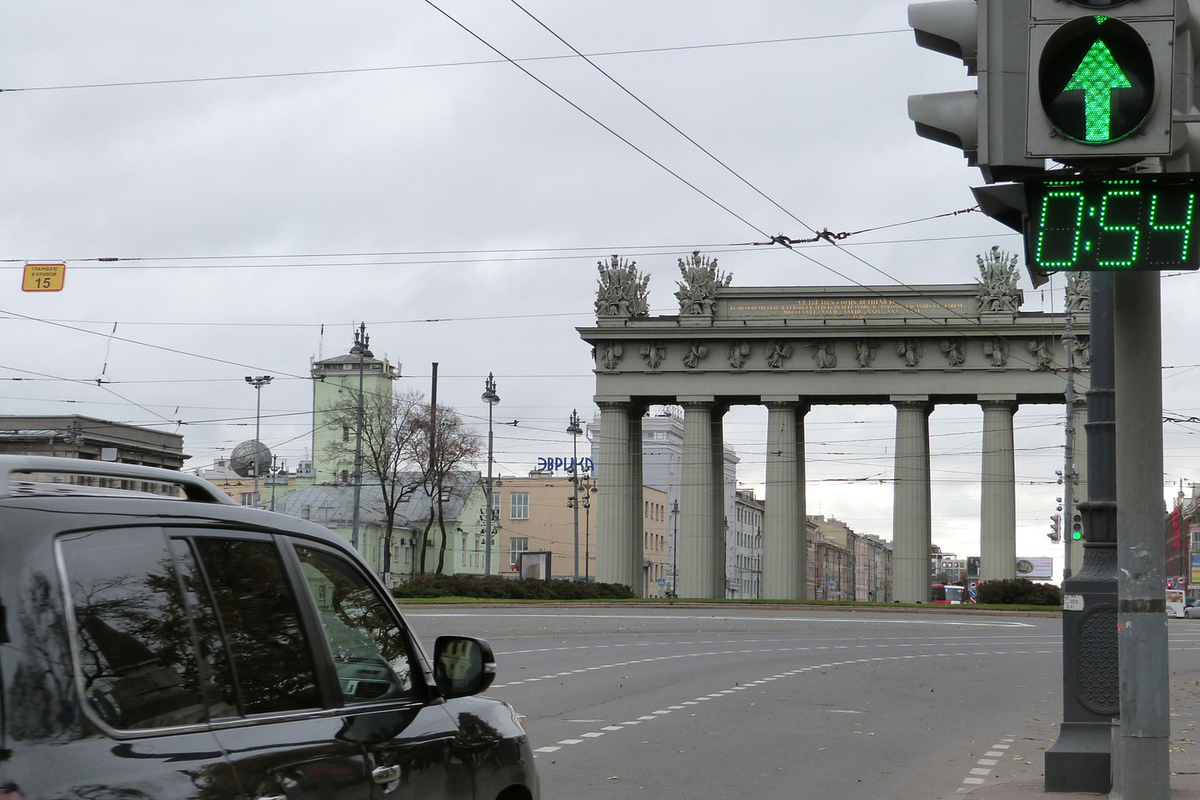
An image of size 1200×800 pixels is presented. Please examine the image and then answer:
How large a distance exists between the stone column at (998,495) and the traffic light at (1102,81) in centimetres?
5606

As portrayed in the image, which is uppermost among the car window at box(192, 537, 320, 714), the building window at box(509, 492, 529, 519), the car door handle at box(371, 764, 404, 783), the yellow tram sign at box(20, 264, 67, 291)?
the yellow tram sign at box(20, 264, 67, 291)

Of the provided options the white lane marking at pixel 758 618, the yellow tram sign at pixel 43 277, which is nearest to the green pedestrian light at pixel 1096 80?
the yellow tram sign at pixel 43 277

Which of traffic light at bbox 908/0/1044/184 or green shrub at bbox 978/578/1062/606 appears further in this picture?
green shrub at bbox 978/578/1062/606

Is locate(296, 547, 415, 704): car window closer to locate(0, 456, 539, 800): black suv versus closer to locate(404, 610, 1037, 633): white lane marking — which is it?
locate(0, 456, 539, 800): black suv

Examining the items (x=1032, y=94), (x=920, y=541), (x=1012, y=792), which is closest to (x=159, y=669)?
(x=1032, y=94)

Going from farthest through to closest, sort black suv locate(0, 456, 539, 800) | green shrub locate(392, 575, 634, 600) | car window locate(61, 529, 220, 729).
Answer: green shrub locate(392, 575, 634, 600)
car window locate(61, 529, 220, 729)
black suv locate(0, 456, 539, 800)

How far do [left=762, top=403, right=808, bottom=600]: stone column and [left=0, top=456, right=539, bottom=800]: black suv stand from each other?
188 feet

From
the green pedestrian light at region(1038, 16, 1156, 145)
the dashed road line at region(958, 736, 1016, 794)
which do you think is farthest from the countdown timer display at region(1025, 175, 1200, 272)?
the dashed road line at region(958, 736, 1016, 794)

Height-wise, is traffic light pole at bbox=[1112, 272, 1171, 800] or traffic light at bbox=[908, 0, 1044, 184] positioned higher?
traffic light at bbox=[908, 0, 1044, 184]

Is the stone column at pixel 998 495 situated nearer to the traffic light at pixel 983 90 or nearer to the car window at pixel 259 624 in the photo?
the traffic light at pixel 983 90

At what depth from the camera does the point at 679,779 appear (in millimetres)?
12383

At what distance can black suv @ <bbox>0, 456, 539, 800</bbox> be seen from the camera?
10.8 feet

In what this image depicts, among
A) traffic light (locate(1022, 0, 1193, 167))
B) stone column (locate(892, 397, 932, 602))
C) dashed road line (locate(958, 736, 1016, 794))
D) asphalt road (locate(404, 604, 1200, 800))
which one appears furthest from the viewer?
stone column (locate(892, 397, 932, 602))

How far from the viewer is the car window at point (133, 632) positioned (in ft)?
11.4
